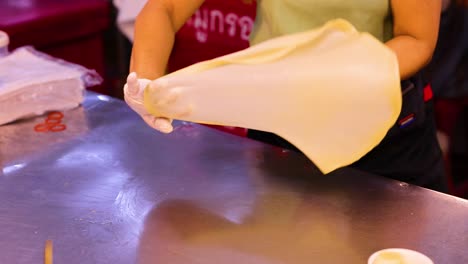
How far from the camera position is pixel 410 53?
94 cm

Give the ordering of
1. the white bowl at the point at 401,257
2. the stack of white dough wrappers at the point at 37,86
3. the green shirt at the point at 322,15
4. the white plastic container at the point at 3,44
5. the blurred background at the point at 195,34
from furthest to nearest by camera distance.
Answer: the blurred background at the point at 195,34, the white plastic container at the point at 3,44, the stack of white dough wrappers at the point at 37,86, the green shirt at the point at 322,15, the white bowl at the point at 401,257

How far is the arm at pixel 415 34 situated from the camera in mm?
939

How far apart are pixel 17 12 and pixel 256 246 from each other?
126cm

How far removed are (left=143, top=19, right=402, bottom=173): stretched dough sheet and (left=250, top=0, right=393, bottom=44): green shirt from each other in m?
0.20

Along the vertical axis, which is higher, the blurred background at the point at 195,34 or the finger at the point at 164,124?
the finger at the point at 164,124

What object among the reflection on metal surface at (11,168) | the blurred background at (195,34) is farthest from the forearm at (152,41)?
the blurred background at (195,34)

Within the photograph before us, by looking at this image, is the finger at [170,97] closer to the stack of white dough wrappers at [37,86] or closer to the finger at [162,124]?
the finger at [162,124]

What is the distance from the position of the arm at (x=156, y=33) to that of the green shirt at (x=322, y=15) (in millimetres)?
132

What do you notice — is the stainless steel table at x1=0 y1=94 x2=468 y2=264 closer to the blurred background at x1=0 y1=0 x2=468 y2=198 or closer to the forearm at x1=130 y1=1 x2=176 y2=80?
the forearm at x1=130 y1=1 x2=176 y2=80

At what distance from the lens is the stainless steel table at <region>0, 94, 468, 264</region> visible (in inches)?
34.4

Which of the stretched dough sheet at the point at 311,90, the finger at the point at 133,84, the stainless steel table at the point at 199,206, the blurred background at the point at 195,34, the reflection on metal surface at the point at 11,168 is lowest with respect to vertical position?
the blurred background at the point at 195,34

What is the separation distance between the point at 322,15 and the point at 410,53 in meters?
0.17

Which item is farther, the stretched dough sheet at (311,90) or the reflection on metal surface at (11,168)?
the reflection on metal surface at (11,168)

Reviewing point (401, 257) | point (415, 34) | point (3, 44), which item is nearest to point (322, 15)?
point (415, 34)
